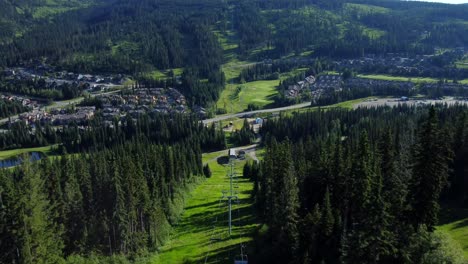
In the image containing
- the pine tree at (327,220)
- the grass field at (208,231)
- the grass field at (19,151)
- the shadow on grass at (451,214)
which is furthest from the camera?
the grass field at (19,151)

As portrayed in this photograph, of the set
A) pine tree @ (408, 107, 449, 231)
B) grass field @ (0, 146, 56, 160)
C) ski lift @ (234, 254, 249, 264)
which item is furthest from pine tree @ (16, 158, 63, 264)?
grass field @ (0, 146, 56, 160)

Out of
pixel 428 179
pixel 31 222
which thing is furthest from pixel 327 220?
pixel 31 222

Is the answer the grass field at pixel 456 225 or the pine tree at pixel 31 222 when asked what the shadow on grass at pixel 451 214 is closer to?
the grass field at pixel 456 225

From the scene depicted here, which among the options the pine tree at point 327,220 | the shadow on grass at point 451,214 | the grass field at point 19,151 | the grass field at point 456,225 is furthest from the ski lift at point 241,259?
the grass field at point 19,151

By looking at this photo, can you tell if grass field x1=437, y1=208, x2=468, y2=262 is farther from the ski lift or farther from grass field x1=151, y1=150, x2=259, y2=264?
grass field x1=151, y1=150, x2=259, y2=264

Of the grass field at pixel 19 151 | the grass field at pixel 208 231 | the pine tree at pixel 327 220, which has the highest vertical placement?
the pine tree at pixel 327 220

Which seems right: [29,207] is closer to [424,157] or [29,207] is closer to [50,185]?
[50,185]
